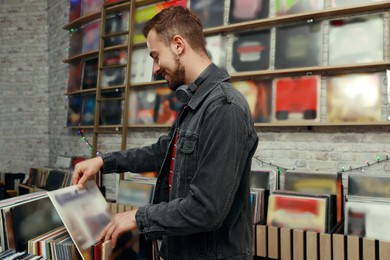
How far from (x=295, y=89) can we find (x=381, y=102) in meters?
0.63

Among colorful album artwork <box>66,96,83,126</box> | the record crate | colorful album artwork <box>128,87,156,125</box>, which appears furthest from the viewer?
colorful album artwork <box>66,96,83,126</box>

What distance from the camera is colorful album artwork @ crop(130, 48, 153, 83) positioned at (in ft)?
12.4

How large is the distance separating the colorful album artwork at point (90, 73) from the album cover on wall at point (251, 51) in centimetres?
190

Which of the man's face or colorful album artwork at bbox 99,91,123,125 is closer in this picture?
the man's face

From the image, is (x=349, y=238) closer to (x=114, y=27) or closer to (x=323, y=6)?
(x=323, y=6)

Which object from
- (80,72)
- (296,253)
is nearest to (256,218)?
(296,253)

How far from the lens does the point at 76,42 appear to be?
4.61 meters

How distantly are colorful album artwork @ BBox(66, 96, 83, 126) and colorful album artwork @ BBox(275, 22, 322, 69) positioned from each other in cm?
262

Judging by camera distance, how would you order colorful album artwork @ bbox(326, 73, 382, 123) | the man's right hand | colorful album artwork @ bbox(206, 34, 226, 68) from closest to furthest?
the man's right hand < colorful album artwork @ bbox(326, 73, 382, 123) < colorful album artwork @ bbox(206, 34, 226, 68)

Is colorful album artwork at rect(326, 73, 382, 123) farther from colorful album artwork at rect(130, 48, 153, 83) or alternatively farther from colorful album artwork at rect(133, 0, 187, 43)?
colorful album artwork at rect(133, 0, 187, 43)

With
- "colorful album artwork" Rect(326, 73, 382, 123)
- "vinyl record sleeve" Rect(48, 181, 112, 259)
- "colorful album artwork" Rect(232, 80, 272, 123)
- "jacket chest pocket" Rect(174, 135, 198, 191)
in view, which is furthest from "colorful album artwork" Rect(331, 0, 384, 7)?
"vinyl record sleeve" Rect(48, 181, 112, 259)

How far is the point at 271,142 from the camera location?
299cm

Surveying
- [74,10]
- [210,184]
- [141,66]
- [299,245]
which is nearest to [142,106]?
[141,66]

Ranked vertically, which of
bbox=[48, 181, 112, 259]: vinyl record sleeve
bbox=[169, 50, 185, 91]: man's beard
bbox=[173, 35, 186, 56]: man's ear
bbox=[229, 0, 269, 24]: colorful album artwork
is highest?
bbox=[229, 0, 269, 24]: colorful album artwork
